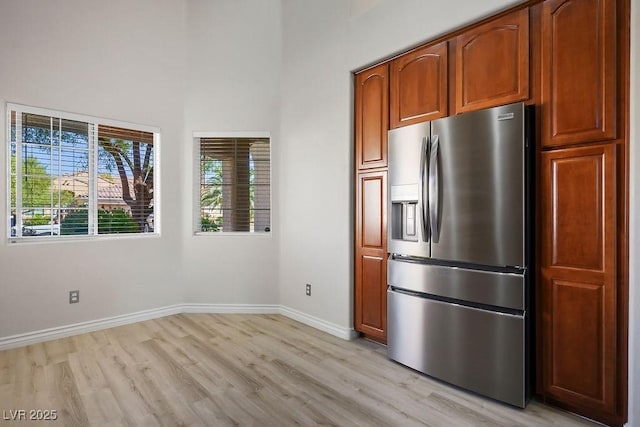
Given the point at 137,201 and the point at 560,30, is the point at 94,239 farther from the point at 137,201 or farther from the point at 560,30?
the point at 560,30

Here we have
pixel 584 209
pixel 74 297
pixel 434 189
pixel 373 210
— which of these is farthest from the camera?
pixel 74 297

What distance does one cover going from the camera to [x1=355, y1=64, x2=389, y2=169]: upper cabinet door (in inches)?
117

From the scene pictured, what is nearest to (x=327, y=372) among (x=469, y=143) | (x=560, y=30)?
(x=469, y=143)

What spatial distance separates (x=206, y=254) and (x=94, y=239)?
3.75ft

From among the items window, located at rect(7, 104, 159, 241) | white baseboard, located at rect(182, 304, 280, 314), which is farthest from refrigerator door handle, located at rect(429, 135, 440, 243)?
window, located at rect(7, 104, 159, 241)

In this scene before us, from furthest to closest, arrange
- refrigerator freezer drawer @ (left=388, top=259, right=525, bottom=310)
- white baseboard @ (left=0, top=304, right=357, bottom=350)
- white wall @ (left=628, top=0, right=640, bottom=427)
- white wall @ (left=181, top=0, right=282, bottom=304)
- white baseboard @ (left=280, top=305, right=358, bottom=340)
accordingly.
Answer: white wall @ (left=181, top=0, right=282, bottom=304), white baseboard @ (left=280, top=305, right=358, bottom=340), white baseboard @ (left=0, top=304, right=357, bottom=350), refrigerator freezer drawer @ (left=388, top=259, right=525, bottom=310), white wall @ (left=628, top=0, right=640, bottom=427)

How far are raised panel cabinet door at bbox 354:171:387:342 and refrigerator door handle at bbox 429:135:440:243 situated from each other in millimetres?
573

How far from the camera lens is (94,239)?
3.51 meters

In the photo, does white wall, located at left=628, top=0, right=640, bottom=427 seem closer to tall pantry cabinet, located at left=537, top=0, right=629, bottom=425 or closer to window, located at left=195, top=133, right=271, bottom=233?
tall pantry cabinet, located at left=537, top=0, right=629, bottom=425

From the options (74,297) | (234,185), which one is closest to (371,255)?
(234,185)

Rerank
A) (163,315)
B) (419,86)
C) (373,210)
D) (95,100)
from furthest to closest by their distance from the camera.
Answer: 1. (163,315)
2. (95,100)
3. (373,210)
4. (419,86)

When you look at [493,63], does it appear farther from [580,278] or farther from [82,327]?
[82,327]

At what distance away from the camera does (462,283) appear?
7.52ft

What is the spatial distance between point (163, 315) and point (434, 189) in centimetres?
331
